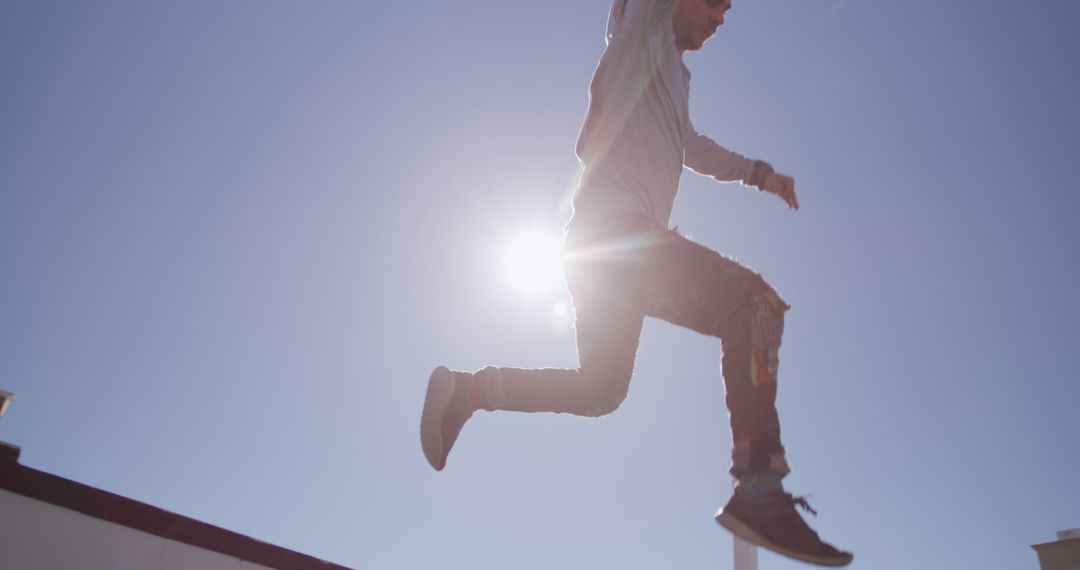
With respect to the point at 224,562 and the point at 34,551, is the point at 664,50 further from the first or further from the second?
the point at 34,551

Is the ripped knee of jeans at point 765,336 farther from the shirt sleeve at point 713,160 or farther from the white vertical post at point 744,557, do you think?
the shirt sleeve at point 713,160

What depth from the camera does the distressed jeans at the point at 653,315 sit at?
2123mm

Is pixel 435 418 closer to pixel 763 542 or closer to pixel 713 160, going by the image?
pixel 763 542

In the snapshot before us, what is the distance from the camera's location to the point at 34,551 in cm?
261

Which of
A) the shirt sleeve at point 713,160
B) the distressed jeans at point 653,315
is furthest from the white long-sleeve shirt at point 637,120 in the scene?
the shirt sleeve at point 713,160

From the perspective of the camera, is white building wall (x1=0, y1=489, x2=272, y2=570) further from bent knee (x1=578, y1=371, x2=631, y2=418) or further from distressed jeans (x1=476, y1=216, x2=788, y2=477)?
bent knee (x1=578, y1=371, x2=631, y2=418)

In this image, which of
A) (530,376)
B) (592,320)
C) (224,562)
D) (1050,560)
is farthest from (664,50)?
(1050,560)

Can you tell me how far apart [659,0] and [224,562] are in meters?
2.98

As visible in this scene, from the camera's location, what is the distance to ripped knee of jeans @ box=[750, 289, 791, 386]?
213cm

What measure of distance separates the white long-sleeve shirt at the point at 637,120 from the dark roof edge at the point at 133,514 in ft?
6.69

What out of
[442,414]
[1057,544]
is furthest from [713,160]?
[1057,544]

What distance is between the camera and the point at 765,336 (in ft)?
7.07

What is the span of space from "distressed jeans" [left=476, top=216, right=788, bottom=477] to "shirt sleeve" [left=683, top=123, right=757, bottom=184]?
957 mm

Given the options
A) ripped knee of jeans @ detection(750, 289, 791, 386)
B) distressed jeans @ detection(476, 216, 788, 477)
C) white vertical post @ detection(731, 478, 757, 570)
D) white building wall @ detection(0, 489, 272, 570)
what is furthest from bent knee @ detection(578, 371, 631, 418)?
white building wall @ detection(0, 489, 272, 570)
